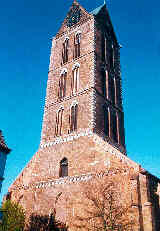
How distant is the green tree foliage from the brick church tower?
157cm

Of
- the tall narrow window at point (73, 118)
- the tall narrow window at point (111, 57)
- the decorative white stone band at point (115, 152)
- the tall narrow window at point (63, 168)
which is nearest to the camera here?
the decorative white stone band at point (115, 152)

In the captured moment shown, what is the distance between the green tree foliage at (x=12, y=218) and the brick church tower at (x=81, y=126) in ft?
5.15

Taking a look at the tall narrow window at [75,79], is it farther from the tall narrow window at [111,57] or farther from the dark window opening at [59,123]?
the tall narrow window at [111,57]

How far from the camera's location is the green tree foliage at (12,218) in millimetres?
20047

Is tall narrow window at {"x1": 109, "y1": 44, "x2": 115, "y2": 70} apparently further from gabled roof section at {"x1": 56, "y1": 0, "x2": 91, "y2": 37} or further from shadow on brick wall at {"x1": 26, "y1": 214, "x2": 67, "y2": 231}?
shadow on brick wall at {"x1": 26, "y1": 214, "x2": 67, "y2": 231}

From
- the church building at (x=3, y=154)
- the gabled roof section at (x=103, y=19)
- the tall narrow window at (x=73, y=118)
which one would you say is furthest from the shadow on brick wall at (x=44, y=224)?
the gabled roof section at (x=103, y=19)

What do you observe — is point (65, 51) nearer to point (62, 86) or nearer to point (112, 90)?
point (62, 86)

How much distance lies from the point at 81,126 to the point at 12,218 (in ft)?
33.3

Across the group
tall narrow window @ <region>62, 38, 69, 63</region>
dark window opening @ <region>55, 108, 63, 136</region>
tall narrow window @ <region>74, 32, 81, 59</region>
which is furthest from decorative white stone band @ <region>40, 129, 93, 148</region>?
tall narrow window @ <region>62, 38, 69, 63</region>

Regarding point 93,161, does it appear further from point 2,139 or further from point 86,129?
point 2,139

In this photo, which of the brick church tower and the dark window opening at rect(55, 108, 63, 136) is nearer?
the brick church tower

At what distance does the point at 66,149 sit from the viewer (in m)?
24.5

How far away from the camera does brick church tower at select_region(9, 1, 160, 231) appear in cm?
2045

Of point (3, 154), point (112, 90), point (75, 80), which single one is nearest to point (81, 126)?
point (75, 80)
